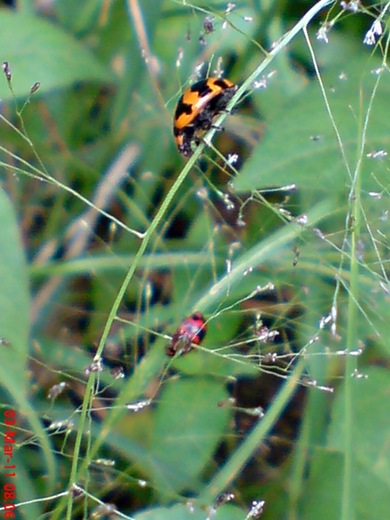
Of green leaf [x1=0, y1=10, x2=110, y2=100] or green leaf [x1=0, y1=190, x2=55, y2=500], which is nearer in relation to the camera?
green leaf [x1=0, y1=190, x2=55, y2=500]

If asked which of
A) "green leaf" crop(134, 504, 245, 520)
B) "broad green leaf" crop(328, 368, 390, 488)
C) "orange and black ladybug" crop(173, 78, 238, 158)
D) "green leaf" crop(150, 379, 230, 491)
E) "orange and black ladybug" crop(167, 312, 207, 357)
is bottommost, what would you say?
"green leaf" crop(150, 379, 230, 491)

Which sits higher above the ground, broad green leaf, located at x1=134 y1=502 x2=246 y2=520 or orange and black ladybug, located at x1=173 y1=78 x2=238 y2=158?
orange and black ladybug, located at x1=173 y1=78 x2=238 y2=158

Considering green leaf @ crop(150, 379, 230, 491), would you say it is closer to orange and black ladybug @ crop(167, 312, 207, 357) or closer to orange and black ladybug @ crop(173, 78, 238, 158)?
orange and black ladybug @ crop(167, 312, 207, 357)

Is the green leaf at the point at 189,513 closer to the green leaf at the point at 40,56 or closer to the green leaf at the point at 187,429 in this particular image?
the green leaf at the point at 187,429

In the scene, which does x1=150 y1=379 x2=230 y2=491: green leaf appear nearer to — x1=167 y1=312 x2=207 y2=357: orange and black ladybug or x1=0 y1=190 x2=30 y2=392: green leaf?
x1=167 y1=312 x2=207 y2=357: orange and black ladybug

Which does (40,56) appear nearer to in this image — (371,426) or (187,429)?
(187,429)

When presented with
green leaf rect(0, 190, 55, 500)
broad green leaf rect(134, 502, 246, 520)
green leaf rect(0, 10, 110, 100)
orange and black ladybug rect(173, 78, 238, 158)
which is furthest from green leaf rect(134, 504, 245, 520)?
green leaf rect(0, 10, 110, 100)

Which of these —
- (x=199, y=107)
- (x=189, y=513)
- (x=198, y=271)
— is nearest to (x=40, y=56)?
(x=199, y=107)
